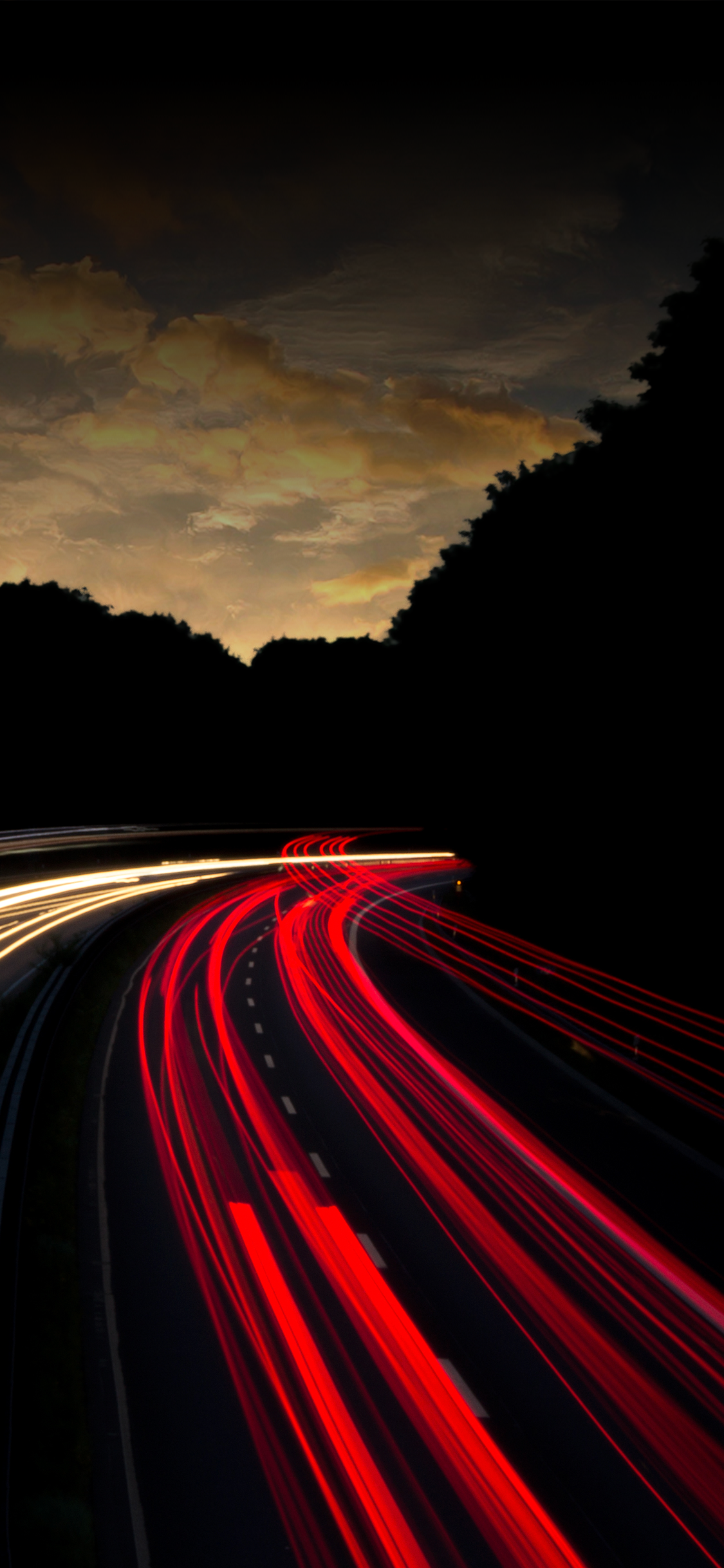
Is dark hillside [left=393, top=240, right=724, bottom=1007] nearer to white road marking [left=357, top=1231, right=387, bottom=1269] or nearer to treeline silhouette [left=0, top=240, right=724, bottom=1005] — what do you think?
treeline silhouette [left=0, top=240, right=724, bottom=1005]

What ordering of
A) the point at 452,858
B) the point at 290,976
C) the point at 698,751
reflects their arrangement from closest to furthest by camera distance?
the point at 698,751, the point at 290,976, the point at 452,858

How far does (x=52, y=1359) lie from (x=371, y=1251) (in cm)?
403

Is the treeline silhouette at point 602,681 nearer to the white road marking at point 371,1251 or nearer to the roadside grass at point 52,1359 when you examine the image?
the white road marking at point 371,1251

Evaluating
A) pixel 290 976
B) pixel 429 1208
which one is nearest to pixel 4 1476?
pixel 429 1208

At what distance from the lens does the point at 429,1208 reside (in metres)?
13.8

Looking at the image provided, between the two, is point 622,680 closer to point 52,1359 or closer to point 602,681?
point 602,681

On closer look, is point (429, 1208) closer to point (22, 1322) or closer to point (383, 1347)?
point (383, 1347)

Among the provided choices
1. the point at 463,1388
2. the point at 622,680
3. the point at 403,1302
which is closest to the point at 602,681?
the point at 622,680

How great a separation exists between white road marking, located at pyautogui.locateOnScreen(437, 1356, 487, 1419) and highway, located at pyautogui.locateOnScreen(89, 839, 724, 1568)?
0.08 feet

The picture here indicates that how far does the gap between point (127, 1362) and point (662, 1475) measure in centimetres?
521

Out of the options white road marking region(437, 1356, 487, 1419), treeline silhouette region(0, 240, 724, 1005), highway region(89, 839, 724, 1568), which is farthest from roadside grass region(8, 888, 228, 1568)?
treeline silhouette region(0, 240, 724, 1005)

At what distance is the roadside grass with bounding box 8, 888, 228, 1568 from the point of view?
297 inches

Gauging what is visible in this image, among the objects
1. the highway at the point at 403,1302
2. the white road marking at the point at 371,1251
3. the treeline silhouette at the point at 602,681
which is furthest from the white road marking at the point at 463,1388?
the treeline silhouette at the point at 602,681

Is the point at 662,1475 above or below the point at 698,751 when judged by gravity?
below
